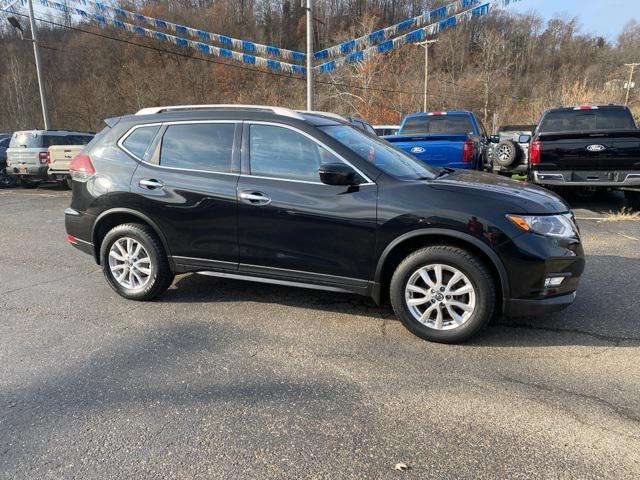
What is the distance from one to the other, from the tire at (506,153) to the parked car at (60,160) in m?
11.5

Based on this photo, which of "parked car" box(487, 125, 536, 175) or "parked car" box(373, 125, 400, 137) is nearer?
"parked car" box(487, 125, 536, 175)

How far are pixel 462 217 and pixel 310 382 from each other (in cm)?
160

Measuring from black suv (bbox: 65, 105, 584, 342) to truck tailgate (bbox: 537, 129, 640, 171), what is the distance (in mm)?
4613

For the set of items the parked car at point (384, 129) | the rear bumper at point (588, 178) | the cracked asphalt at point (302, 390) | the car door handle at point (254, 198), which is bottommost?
the cracked asphalt at point (302, 390)

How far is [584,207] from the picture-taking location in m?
9.66

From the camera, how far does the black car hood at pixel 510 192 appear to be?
139 inches

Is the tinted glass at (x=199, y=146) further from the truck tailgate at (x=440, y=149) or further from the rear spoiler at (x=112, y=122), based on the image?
the truck tailgate at (x=440, y=149)

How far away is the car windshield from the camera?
3.94 m

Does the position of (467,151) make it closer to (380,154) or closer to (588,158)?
(588,158)

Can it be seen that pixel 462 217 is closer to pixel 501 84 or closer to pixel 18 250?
pixel 18 250

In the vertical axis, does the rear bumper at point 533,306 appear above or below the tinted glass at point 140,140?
below

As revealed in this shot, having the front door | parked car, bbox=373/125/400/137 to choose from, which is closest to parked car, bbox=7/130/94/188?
parked car, bbox=373/125/400/137

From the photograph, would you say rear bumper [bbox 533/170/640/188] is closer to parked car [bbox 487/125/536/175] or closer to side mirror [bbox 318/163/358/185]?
parked car [bbox 487/125/536/175]

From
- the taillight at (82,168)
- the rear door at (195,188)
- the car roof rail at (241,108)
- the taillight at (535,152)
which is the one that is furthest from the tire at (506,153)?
the taillight at (82,168)
